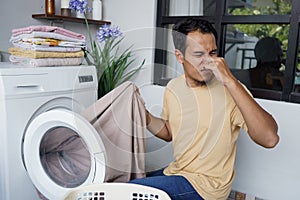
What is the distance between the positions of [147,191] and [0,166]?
855mm

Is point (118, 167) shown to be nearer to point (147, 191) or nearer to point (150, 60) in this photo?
point (147, 191)

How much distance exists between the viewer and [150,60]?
262cm

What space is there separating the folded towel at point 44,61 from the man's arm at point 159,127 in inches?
26.2

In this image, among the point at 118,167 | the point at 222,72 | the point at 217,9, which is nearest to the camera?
the point at 222,72

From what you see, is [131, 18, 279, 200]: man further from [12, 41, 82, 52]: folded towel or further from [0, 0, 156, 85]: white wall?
[0, 0, 156, 85]: white wall

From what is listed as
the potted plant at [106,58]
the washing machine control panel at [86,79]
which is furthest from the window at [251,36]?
the washing machine control panel at [86,79]

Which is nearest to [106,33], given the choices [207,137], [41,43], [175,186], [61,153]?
[41,43]

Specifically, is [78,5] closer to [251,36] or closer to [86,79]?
[86,79]

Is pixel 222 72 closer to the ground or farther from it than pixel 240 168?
farther from it

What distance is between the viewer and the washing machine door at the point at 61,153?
1347mm

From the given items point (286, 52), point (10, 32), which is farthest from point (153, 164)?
point (10, 32)

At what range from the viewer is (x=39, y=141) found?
5.10 ft

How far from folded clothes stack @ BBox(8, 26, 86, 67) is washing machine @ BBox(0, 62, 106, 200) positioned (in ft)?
0.32

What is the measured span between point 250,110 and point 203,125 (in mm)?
305
